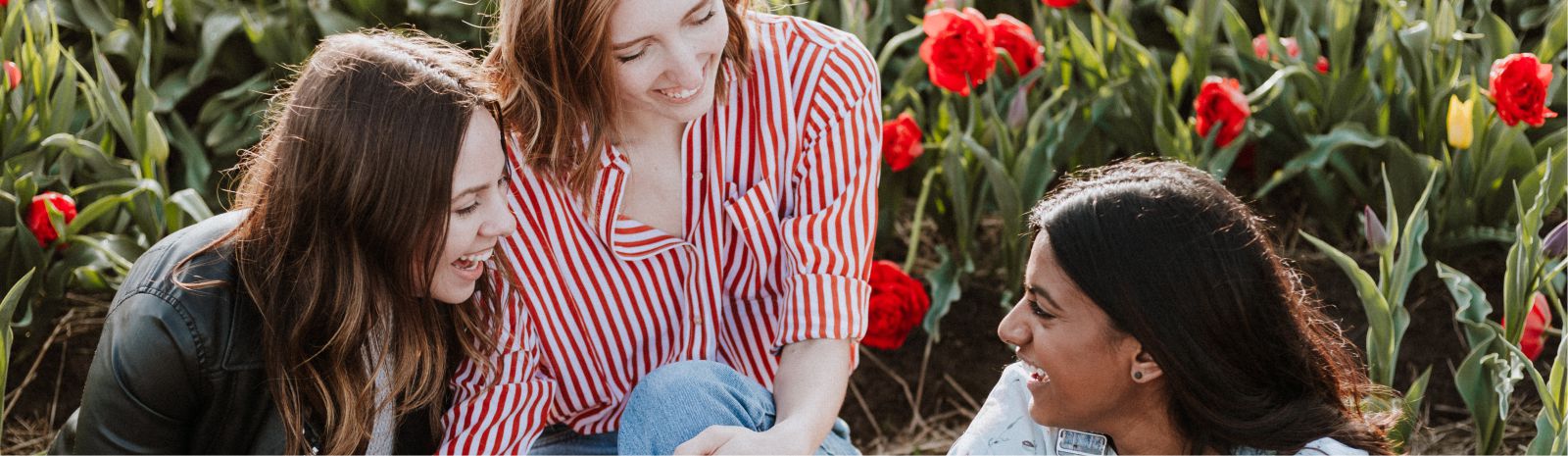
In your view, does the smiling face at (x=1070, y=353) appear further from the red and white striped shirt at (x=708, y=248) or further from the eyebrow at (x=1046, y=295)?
the red and white striped shirt at (x=708, y=248)

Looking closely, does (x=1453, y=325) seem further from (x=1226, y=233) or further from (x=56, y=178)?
(x=56, y=178)

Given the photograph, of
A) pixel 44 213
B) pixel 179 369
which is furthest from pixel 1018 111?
pixel 44 213

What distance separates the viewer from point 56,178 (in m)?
2.30

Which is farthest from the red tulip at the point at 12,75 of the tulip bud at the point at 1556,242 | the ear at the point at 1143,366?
the tulip bud at the point at 1556,242

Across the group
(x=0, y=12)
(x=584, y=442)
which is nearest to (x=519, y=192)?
(x=584, y=442)

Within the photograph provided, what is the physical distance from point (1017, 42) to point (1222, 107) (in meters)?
0.37

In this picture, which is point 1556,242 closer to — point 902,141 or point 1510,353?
point 1510,353

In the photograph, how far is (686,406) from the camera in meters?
1.60

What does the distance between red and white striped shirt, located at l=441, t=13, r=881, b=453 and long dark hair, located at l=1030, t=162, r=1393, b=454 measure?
1.19 feet

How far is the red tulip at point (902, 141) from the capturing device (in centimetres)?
232

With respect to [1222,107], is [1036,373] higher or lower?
lower

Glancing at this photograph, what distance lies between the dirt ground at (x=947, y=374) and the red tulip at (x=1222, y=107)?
0.42 metres

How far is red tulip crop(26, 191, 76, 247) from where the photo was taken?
84.0 inches

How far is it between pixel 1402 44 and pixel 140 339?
1977 millimetres
